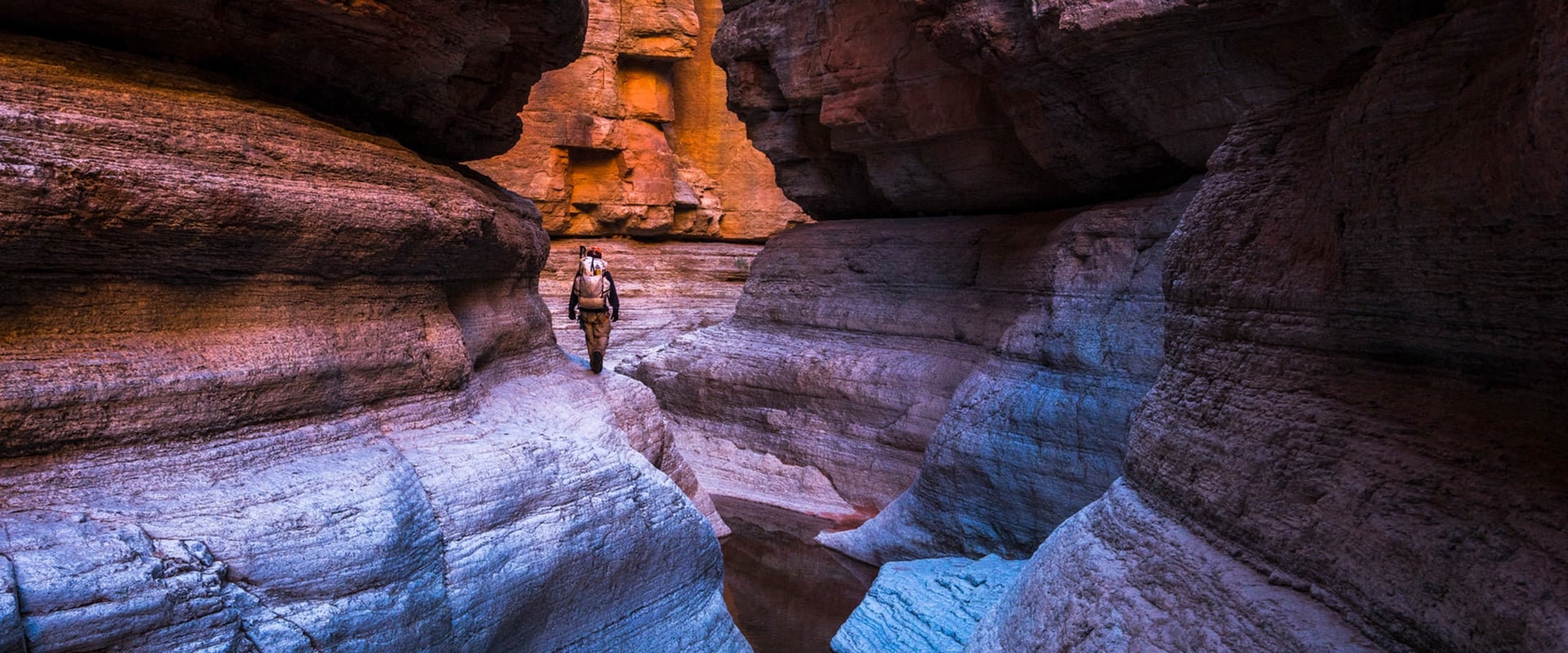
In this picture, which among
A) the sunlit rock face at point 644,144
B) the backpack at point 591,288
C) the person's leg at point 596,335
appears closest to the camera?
the person's leg at point 596,335

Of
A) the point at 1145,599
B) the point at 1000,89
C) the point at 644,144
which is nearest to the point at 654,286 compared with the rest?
the point at 644,144

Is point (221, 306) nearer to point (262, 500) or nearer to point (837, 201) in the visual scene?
point (262, 500)

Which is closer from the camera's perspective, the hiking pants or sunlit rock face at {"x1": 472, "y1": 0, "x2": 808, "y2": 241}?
the hiking pants

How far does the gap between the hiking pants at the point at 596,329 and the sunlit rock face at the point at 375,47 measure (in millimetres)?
1418

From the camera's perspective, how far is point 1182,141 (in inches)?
266

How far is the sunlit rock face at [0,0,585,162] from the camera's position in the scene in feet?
13.6

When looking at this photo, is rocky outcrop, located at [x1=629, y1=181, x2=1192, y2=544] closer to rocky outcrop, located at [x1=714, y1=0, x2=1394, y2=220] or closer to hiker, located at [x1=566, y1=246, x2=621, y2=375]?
rocky outcrop, located at [x1=714, y1=0, x2=1394, y2=220]

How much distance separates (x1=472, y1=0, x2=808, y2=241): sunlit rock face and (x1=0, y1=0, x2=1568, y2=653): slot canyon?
8.24m

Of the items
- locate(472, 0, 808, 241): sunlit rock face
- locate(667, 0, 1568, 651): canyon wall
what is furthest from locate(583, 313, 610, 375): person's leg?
locate(472, 0, 808, 241): sunlit rock face

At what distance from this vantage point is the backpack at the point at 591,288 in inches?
290

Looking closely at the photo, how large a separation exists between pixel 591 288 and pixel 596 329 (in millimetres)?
320

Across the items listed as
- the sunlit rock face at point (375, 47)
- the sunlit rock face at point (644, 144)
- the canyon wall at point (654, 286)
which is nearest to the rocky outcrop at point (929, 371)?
the canyon wall at point (654, 286)

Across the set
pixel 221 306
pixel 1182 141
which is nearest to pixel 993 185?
pixel 1182 141

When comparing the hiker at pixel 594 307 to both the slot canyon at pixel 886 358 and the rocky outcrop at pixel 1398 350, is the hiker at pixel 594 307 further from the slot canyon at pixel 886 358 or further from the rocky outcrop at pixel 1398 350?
the rocky outcrop at pixel 1398 350
